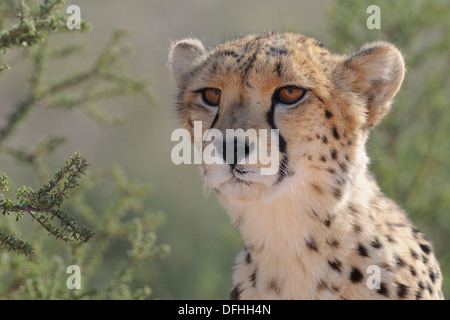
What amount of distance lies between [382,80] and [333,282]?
84 cm

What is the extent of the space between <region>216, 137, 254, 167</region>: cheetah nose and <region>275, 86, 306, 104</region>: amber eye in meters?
0.31

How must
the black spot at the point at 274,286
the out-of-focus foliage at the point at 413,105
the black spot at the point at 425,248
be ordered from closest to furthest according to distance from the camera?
the black spot at the point at 274,286
the black spot at the point at 425,248
the out-of-focus foliage at the point at 413,105

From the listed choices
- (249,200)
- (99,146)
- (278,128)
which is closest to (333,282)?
(249,200)

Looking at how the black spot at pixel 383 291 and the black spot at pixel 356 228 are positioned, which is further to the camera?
the black spot at pixel 356 228

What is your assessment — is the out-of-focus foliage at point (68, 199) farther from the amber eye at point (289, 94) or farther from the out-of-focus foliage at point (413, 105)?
the out-of-focus foliage at point (413, 105)

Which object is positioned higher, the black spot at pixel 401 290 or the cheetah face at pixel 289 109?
the cheetah face at pixel 289 109

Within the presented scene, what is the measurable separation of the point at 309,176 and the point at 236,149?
1.27 feet

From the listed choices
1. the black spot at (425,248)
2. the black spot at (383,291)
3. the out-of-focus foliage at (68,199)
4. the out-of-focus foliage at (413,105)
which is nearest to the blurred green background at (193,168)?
the out-of-focus foliage at (413,105)

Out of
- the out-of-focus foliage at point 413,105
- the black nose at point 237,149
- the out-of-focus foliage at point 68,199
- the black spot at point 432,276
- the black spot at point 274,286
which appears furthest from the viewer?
the out-of-focus foliage at point 413,105

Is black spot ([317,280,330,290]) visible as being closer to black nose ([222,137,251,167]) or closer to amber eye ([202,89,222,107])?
black nose ([222,137,251,167])

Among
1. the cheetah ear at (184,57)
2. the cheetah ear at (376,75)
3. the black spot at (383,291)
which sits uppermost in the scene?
the cheetah ear at (184,57)

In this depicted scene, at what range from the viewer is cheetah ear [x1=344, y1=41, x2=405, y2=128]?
2729 millimetres

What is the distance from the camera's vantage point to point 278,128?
2510 mm

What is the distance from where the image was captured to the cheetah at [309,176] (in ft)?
8.29
